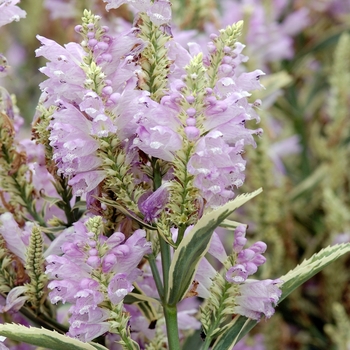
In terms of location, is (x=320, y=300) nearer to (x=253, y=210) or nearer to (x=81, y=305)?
(x=253, y=210)

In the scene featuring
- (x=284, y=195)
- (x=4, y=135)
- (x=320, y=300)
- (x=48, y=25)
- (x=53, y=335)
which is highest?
(x=48, y=25)

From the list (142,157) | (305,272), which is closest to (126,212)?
(142,157)

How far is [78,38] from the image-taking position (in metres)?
1.07

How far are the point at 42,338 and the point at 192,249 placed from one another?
0.12m

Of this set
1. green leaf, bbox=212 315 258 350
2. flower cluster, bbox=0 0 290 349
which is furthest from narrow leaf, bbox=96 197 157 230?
green leaf, bbox=212 315 258 350

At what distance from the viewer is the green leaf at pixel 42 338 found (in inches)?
15.4

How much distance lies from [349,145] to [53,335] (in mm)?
875

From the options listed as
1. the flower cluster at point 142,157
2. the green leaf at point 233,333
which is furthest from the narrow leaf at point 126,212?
the green leaf at point 233,333

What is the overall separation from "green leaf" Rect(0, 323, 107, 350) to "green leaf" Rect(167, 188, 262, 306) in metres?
0.07

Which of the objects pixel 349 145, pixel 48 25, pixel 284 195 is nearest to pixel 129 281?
pixel 284 195

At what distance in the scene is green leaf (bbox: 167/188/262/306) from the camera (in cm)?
39

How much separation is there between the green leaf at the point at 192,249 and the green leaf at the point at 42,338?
73mm

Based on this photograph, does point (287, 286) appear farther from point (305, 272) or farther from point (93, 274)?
point (93, 274)

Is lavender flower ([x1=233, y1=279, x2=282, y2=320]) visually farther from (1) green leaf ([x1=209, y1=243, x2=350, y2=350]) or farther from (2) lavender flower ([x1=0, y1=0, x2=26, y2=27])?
(2) lavender flower ([x1=0, y1=0, x2=26, y2=27])
